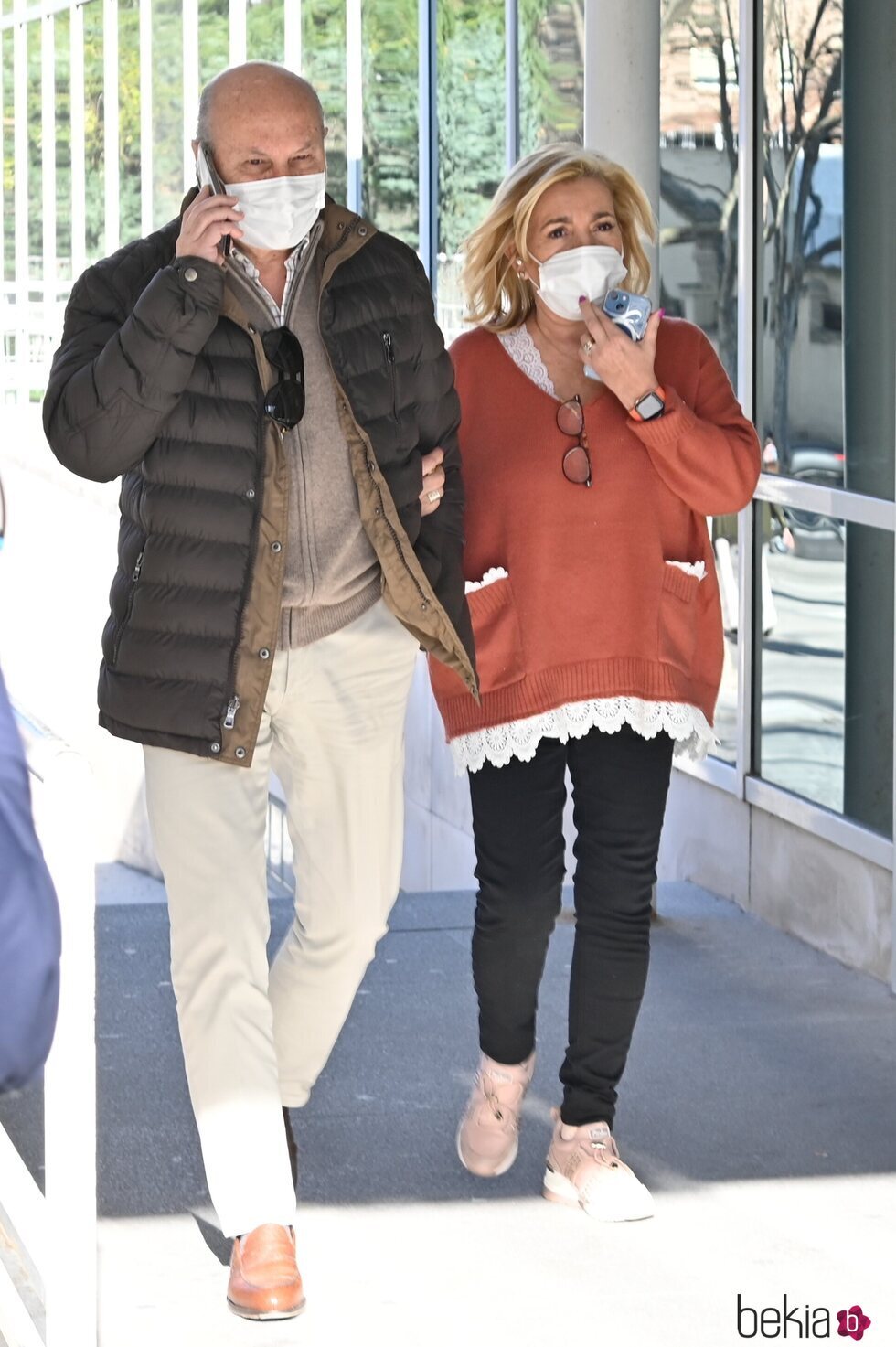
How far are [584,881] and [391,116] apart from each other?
9.54 m

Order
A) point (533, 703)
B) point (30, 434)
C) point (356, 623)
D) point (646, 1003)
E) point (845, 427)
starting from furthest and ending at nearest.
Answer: point (30, 434), point (845, 427), point (646, 1003), point (533, 703), point (356, 623)

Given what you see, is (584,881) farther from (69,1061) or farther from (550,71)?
(550,71)

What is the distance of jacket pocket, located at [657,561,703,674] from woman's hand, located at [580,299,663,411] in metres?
0.34

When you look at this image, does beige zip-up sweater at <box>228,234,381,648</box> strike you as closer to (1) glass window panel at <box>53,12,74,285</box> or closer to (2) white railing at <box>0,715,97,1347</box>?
(2) white railing at <box>0,715,97,1347</box>

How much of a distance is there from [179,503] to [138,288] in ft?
1.30

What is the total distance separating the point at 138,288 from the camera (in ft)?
12.2

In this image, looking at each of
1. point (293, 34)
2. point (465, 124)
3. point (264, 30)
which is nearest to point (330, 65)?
point (293, 34)

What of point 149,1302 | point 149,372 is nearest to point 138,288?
point 149,372

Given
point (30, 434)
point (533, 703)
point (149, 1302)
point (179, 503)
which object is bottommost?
point (149, 1302)

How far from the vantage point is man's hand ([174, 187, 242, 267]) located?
357cm

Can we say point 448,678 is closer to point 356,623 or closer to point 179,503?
point 356,623

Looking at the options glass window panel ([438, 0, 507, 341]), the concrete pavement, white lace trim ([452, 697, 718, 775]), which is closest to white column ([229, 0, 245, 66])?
glass window panel ([438, 0, 507, 341])

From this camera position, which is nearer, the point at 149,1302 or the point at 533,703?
the point at 149,1302

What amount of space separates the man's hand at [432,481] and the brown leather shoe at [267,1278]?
1.28 meters
